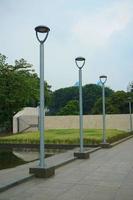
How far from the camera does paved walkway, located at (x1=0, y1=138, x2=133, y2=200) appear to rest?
26.2 feet

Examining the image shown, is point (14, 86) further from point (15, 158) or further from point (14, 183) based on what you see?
point (14, 183)

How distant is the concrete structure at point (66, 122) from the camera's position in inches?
1716

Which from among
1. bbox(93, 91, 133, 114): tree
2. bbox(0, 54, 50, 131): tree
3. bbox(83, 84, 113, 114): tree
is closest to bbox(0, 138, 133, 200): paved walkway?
bbox(0, 54, 50, 131): tree

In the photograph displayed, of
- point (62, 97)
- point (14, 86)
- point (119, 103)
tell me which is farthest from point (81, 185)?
point (62, 97)

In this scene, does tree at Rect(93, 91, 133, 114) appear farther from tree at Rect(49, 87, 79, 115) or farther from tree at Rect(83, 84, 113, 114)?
tree at Rect(49, 87, 79, 115)

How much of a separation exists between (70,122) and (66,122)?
0.47 m

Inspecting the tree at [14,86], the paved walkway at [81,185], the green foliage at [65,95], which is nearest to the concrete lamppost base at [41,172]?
the paved walkway at [81,185]

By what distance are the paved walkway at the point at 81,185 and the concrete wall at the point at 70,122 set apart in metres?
31.0

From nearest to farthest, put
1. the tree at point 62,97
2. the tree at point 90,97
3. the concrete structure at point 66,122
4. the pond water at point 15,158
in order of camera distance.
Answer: the pond water at point 15,158, the concrete structure at point 66,122, the tree at point 90,97, the tree at point 62,97

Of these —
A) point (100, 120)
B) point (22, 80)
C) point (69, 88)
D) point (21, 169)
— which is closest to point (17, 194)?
point (21, 169)

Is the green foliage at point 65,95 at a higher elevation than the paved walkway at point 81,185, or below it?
higher

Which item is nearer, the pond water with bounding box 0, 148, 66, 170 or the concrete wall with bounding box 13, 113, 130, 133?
the pond water with bounding box 0, 148, 66, 170

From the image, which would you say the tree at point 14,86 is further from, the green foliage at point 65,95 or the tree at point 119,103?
the green foliage at point 65,95

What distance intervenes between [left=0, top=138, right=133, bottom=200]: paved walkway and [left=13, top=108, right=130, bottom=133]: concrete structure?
31007 millimetres
